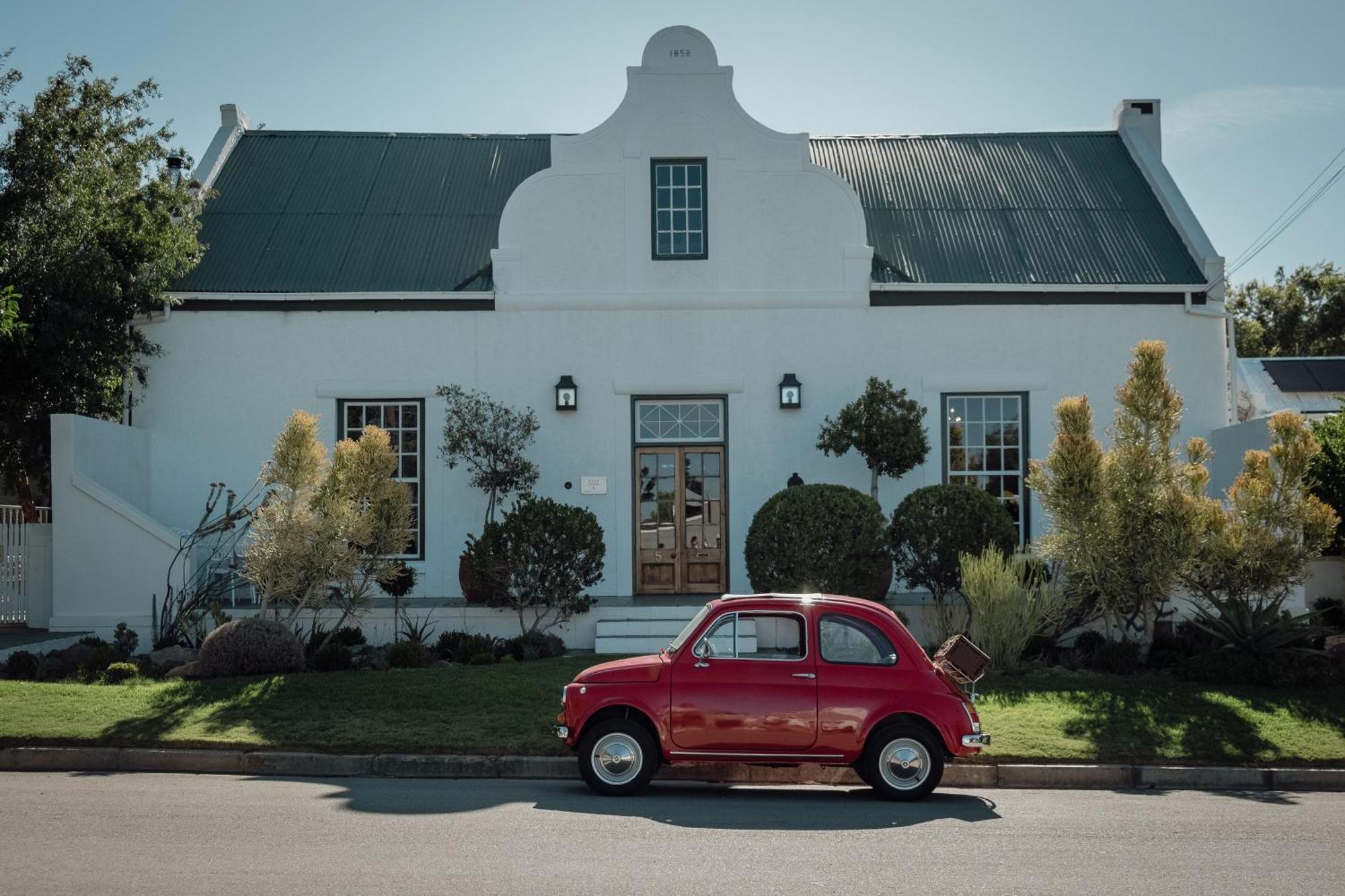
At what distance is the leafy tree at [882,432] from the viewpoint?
17.0m

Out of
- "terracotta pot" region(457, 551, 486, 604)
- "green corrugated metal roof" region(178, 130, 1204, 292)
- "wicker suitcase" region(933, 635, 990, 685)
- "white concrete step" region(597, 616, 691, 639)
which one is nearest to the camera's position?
"wicker suitcase" region(933, 635, 990, 685)

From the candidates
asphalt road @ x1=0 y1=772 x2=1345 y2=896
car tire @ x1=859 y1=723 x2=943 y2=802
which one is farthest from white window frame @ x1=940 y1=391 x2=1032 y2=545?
car tire @ x1=859 y1=723 x2=943 y2=802

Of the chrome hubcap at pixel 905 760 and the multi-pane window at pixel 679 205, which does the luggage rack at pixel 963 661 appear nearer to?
the chrome hubcap at pixel 905 760

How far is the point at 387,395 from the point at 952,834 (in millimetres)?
12316

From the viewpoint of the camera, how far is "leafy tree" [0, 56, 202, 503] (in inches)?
671

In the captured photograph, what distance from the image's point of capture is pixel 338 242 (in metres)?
19.5

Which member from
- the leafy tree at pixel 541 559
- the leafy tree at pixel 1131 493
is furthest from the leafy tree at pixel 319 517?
the leafy tree at pixel 1131 493

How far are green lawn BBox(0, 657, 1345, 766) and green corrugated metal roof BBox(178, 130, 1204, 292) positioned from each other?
23.8 feet

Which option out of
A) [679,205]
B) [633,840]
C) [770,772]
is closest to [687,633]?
[770,772]

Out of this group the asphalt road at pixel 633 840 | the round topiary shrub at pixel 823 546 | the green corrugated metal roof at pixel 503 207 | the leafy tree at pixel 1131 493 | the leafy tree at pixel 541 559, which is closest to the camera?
the asphalt road at pixel 633 840

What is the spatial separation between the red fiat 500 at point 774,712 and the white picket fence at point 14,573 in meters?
11.3

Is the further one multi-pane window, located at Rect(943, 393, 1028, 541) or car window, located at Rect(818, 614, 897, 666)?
multi-pane window, located at Rect(943, 393, 1028, 541)

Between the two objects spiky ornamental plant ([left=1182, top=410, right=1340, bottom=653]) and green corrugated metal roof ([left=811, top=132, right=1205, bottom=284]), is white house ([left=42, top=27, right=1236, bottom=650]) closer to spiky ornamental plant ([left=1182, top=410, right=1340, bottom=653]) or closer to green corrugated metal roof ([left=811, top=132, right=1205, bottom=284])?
green corrugated metal roof ([left=811, top=132, right=1205, bottom=284])

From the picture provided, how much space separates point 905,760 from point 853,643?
95 cm
